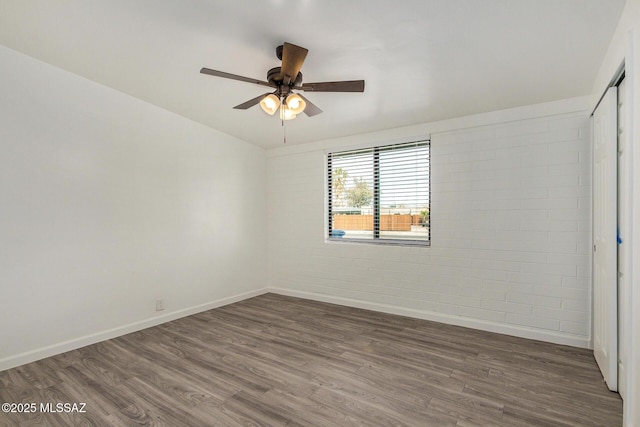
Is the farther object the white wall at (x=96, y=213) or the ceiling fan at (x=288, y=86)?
the white wall at (x=96, y=213)

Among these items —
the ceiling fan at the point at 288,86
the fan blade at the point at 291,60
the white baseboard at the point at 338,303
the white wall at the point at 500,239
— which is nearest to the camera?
the fan blade at the point at 291,60

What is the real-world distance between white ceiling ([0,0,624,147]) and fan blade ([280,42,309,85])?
0.27 m

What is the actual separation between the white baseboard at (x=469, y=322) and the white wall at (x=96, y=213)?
5.32 ft

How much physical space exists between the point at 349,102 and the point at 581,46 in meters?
1.94

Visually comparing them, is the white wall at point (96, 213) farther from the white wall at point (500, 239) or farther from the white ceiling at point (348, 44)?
the white wall at point (500, 239)

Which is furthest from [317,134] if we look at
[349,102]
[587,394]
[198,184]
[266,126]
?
[587,394]

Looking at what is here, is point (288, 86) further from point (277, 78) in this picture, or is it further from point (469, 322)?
point (469, 322)

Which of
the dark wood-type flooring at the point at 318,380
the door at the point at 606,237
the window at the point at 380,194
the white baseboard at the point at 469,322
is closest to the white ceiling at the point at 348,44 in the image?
the door at the point at 606,237

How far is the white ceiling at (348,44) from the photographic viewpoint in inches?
79.8

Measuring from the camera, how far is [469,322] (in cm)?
356

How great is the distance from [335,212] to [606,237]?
310 centimetres

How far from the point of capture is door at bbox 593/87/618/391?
2.25 meters

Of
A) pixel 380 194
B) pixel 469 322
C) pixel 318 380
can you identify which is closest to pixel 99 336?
pixel 318 380

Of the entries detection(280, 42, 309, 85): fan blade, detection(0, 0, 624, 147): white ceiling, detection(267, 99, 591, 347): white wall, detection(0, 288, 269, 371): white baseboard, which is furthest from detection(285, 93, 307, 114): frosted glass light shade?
detection(0, 288, 269, 371): white baseboard
